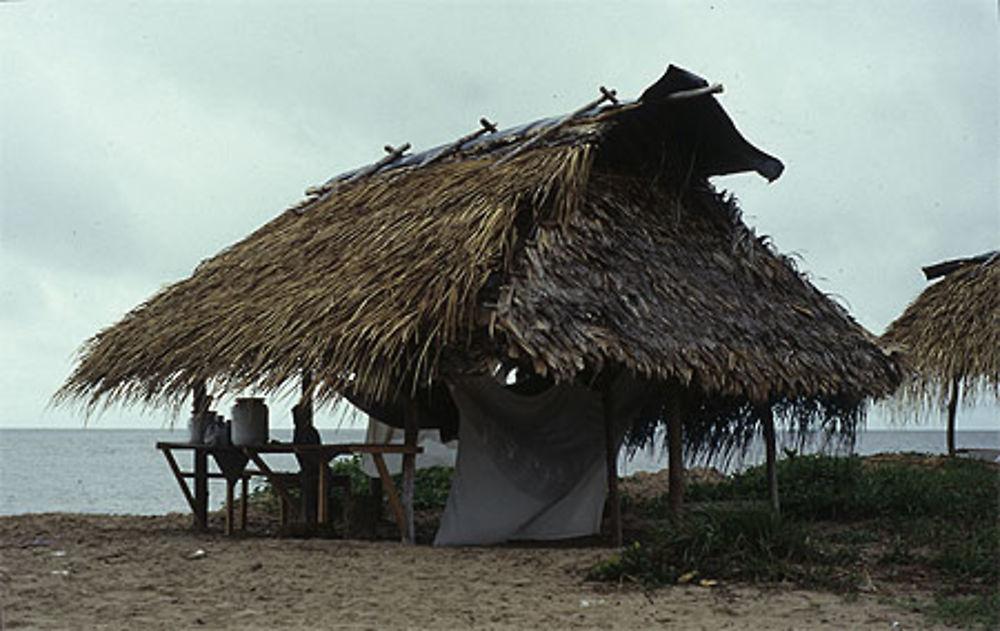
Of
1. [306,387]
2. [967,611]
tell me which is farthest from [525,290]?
[967,611]

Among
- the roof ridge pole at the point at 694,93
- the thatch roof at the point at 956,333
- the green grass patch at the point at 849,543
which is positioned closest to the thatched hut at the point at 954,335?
the thatch roof at the point at 956,333

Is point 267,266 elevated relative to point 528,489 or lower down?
elevated

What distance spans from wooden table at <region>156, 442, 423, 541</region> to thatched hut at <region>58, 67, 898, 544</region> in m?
0.43

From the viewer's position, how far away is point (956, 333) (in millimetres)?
13383

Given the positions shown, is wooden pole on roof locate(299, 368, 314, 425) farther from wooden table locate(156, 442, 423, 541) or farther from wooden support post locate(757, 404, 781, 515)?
wooden support post locate(757, 404, 781, 515)

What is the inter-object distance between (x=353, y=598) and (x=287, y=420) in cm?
247

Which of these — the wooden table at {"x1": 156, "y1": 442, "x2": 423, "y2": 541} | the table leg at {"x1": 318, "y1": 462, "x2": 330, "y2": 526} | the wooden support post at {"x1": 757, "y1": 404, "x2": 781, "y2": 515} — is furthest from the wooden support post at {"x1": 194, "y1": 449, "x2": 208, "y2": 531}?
the wooden support post at {"x1": 757, "y1": 404, "x2": 781, "y2": 515}

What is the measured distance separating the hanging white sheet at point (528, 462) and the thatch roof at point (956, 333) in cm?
560

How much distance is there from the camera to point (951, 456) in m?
14.7

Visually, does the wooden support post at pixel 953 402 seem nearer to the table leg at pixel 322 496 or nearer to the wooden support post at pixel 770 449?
the wooden support post at pixel 770 449

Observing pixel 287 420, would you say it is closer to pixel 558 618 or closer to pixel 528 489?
pixel 528 489

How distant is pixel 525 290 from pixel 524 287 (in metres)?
0.03

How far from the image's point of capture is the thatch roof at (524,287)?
7229 mm

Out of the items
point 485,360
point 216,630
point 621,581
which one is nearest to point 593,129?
point 485,360
